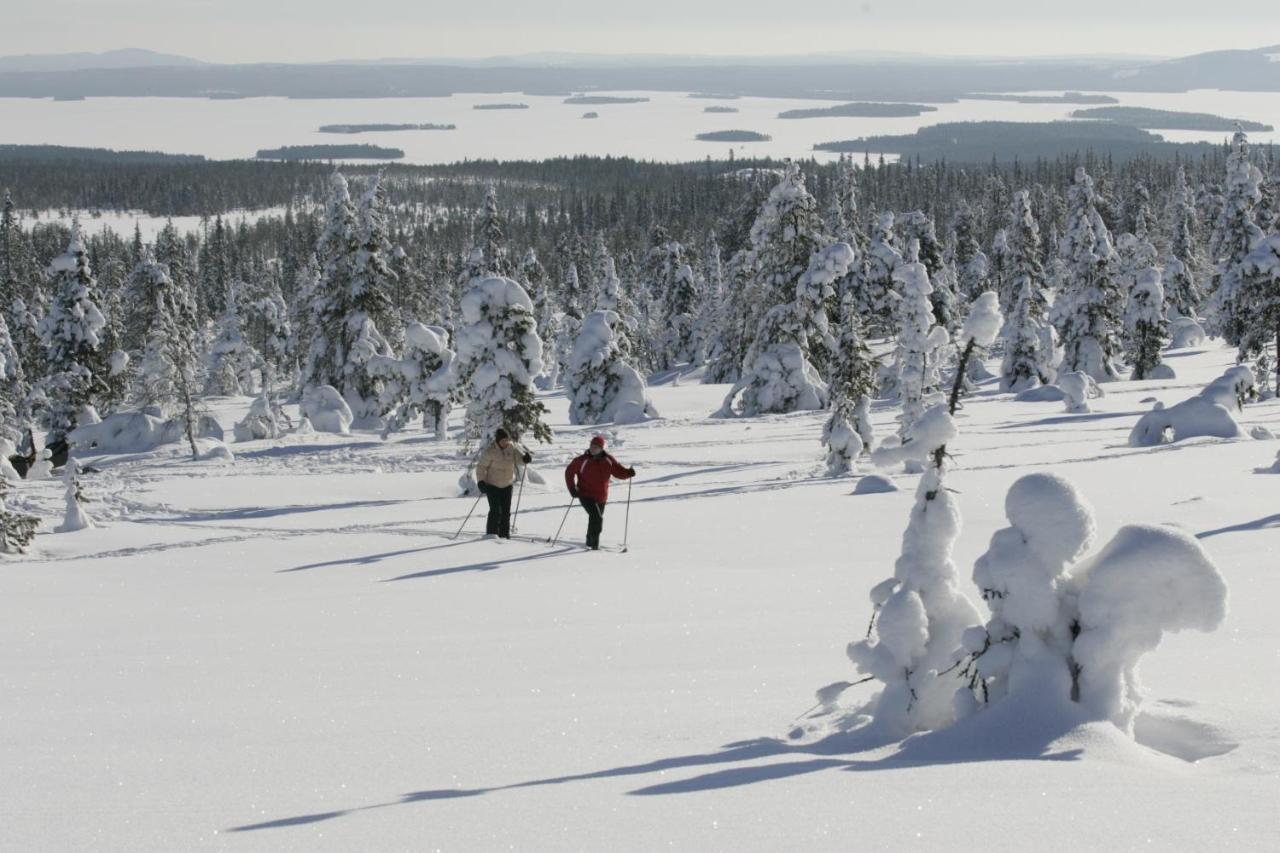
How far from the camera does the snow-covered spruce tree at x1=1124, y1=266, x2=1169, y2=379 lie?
155 ft

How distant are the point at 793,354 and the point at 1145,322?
1856 centimetres

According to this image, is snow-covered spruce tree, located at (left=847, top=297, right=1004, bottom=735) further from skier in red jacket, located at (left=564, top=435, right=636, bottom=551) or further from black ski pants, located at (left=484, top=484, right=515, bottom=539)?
black ski pants, located at (left=484, top=484, right=515, bottom=539)

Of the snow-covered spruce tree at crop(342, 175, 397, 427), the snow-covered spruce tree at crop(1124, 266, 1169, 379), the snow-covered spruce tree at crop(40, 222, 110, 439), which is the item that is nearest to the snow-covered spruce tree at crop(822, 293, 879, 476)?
the snow-covered spruce tree at crop(342, 175, 397, 427)

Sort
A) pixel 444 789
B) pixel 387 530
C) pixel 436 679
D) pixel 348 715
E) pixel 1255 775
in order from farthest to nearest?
pixel 387 530 < pixel 436 679 < pixel 348 715 < pixel 444 789 < pixel 1255 775

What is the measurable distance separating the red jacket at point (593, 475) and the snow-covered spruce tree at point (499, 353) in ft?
27.8

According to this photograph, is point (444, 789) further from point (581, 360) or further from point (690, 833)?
point (581, 360)

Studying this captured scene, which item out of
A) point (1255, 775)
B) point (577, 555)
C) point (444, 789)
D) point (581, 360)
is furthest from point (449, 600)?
point (581, 360)

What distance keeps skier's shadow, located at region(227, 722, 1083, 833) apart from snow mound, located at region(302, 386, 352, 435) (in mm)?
36728

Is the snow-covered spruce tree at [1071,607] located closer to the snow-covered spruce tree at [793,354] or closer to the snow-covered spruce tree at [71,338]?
the snow-covered spruce tree at [793,354]

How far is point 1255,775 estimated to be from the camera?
14.8 ft

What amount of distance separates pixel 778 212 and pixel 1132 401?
13.3 meters

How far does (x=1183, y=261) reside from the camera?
7569 cm

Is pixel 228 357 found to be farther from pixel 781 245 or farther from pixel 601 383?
pixel 781 245

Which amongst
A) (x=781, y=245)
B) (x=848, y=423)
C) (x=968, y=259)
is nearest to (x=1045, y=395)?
(x=781, y=245)
